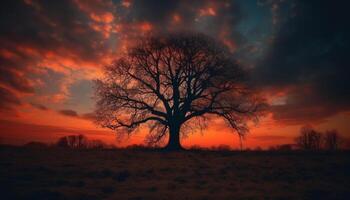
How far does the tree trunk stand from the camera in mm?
25389

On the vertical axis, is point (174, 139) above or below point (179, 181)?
above

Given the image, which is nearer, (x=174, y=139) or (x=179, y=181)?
(x=179, y=181)

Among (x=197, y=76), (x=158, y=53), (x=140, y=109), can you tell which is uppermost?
(x=158, y=53)

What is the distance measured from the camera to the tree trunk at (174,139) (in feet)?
83.3

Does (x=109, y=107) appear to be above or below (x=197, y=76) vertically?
below

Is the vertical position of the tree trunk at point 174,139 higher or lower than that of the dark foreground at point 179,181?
higher

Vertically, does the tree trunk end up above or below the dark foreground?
above

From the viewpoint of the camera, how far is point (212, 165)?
1543 cm

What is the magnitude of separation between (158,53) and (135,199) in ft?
64.3

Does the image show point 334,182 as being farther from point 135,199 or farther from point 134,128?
point 134,128

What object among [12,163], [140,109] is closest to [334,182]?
[12,163]

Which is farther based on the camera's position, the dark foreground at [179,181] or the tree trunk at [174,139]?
the tree trunk at [174,139]

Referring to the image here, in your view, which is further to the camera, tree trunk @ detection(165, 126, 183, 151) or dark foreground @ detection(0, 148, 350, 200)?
→ tree trunk @ detection(165, 126, 183, 151)

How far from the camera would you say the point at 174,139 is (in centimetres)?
2566
